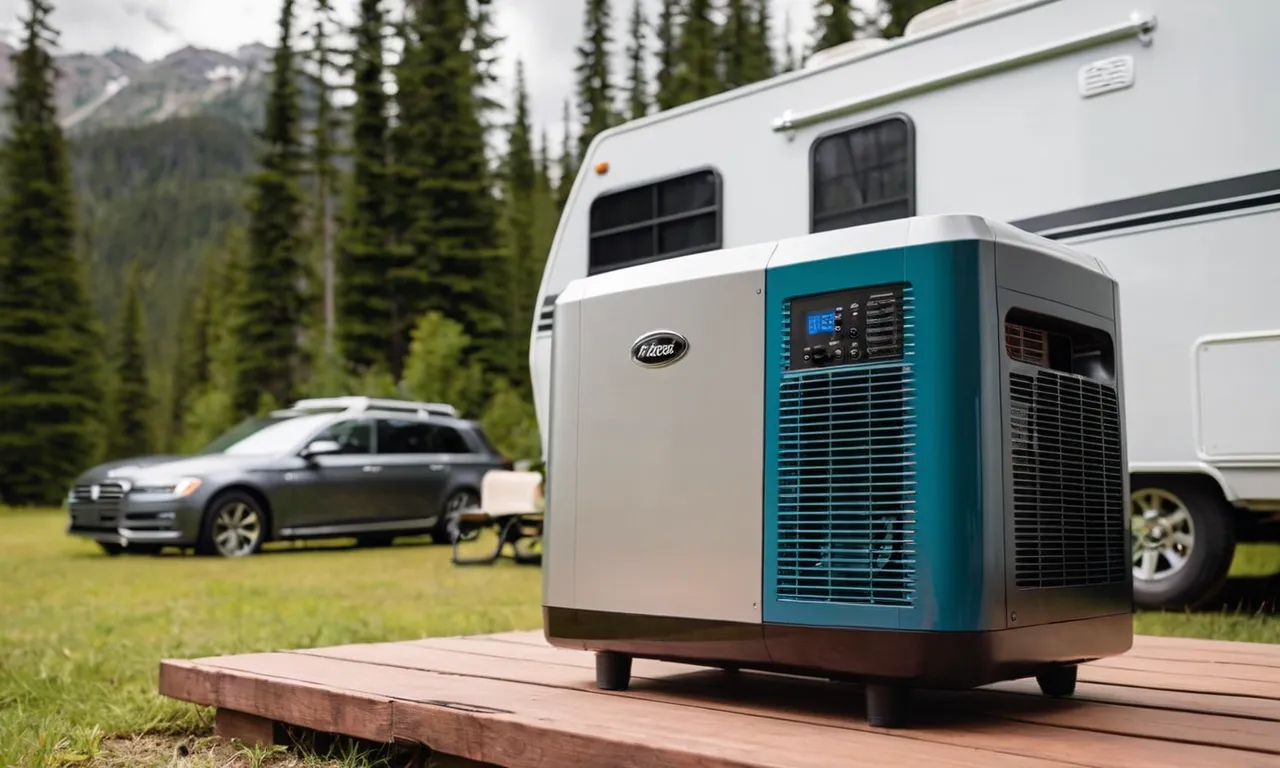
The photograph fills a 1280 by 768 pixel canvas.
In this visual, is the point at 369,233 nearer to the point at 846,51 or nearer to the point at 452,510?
the point at 452,510

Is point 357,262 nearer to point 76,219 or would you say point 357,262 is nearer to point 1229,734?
point 76,219

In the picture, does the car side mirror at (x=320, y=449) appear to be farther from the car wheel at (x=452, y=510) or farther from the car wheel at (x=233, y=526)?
the car wheel at (x=452, y=510)

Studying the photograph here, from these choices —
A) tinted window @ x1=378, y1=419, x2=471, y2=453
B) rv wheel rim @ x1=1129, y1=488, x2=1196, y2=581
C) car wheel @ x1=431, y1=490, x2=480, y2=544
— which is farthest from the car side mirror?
rv wheel rim @ x1=1129, y1=488, x2=1196, y2=581

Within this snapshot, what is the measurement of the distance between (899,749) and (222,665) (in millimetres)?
1673

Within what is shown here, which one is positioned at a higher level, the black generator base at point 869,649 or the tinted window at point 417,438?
the tinted window at point 417,438

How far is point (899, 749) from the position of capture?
177cm

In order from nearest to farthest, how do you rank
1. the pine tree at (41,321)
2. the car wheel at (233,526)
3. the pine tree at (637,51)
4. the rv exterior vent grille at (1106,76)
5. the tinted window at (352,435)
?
the rv exterior vent grille at (1106,76) → the car wheel at (233,526) → the tinted window at (352,435) → the pine tree at (41,321) → the pine tree at (637,51)

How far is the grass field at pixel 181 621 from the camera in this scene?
9.77 feet

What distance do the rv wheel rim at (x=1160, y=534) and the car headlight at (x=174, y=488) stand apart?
7733 mm

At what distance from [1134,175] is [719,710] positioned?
405 cm

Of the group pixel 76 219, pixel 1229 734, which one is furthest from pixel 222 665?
pixel 76 219

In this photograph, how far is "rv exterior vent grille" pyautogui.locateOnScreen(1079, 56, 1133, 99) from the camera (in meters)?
5.39

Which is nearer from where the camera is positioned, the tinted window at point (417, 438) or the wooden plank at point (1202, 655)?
the wooden plank at point (1202, 655)

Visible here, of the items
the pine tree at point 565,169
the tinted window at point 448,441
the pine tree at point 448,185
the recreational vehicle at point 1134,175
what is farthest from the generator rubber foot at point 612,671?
the pine tree at point 565,169
